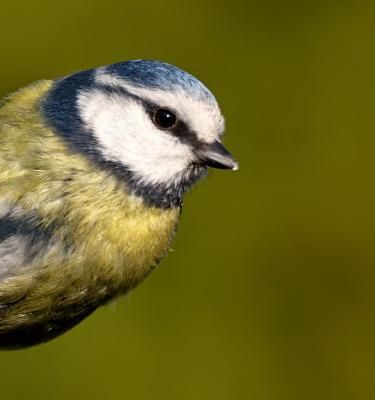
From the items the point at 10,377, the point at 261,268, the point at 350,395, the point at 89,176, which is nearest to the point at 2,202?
the point at 89,176

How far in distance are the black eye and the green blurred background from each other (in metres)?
0.61

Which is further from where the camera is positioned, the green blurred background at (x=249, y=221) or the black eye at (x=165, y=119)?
the green blurred background at (x=249, y=221)

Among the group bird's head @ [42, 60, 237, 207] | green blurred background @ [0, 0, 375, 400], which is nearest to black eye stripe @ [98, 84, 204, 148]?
bird's head @ [42, 60, 237, 207]

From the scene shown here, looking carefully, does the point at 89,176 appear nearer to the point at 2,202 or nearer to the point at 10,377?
the point at 2,202

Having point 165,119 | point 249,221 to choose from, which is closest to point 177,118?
point 165,119

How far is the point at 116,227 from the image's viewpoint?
1.16 metres

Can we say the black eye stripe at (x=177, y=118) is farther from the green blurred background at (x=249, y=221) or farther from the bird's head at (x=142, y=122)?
the green blurred background at (x=249, y=221)

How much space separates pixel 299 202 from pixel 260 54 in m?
0.29

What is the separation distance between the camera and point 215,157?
1.19 meters

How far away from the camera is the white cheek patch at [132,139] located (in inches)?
45.8

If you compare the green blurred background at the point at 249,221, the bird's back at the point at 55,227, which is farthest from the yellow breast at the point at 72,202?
the green blurred background at the point at 249,221

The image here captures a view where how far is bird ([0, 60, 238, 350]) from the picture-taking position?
1134 mm

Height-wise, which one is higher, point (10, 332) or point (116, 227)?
point (116, 227)

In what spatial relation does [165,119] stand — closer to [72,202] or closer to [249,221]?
[72,202]
